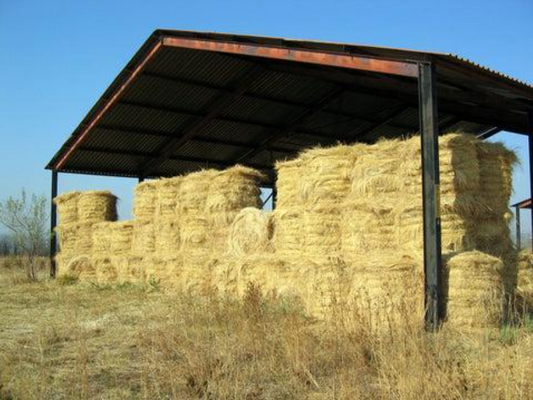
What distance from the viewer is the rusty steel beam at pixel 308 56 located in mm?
8484

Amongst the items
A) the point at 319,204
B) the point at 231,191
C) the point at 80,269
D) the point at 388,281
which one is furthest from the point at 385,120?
the point at 388,281

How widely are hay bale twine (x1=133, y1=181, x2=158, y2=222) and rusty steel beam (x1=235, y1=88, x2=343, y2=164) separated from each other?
5304 millimetres

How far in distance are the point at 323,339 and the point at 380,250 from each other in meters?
2.81

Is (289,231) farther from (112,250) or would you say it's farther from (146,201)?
(112,250)

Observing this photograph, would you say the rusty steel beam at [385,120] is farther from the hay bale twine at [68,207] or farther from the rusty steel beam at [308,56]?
the hay bale twine at [68,207]

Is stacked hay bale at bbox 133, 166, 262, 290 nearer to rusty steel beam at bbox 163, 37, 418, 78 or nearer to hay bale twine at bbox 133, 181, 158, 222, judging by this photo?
hay bale twine at bbox 133, 181, 158, 222

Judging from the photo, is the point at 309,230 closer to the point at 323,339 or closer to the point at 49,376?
the point at 323,339

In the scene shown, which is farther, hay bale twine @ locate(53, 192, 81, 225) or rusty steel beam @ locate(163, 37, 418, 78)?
hay bale twine @ locate(53, 192, 81, 225)

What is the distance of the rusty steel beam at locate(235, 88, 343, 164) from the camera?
55.7ft

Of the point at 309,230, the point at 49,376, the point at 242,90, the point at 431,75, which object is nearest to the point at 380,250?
the point at 309,230

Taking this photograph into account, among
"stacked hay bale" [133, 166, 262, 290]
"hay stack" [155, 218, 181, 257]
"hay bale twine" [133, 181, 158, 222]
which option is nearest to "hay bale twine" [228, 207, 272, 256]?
"stacked hay bale" [133, 166, 262, 290]

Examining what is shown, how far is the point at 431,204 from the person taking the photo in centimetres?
771

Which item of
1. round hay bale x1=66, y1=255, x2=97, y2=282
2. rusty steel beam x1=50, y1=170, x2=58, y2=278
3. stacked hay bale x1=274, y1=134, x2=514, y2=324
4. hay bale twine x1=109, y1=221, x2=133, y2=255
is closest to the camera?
stacked hay bale x1=274, y1=134, x2=514, y2=324

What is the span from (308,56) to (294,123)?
320 inches
